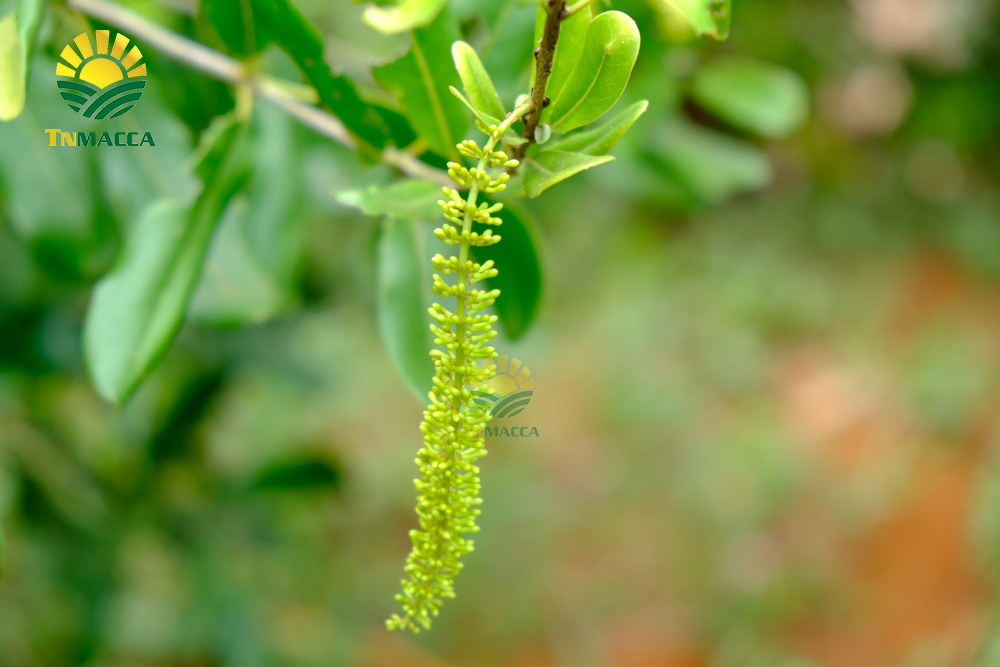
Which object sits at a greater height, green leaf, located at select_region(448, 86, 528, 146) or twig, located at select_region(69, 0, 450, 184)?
twig, located at select_region(69, 0, 450, 184)

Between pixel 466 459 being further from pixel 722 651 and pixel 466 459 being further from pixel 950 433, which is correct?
pixel 950 433

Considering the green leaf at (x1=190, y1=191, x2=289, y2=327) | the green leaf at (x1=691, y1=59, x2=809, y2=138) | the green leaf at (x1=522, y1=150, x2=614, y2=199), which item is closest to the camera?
the green leaf at (x1=522, y1=150, x2=614, y2=199)

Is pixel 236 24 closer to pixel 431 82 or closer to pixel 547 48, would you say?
pixel 431 82

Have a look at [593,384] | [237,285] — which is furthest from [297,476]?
[593,384]

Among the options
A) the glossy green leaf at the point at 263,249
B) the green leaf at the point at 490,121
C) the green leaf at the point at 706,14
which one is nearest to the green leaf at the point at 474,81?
the green leaf at the point at 490,121

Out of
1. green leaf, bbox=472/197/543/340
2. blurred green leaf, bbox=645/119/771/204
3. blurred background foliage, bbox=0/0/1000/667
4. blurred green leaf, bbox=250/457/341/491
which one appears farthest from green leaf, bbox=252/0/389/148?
blurred green leaf, bbox=250/457/341/491

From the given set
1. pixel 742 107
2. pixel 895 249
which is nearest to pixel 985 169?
pixel 895 249

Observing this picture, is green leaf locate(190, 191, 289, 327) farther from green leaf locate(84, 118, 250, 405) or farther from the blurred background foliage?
green leaf locate(84, 118, 250, 405)
